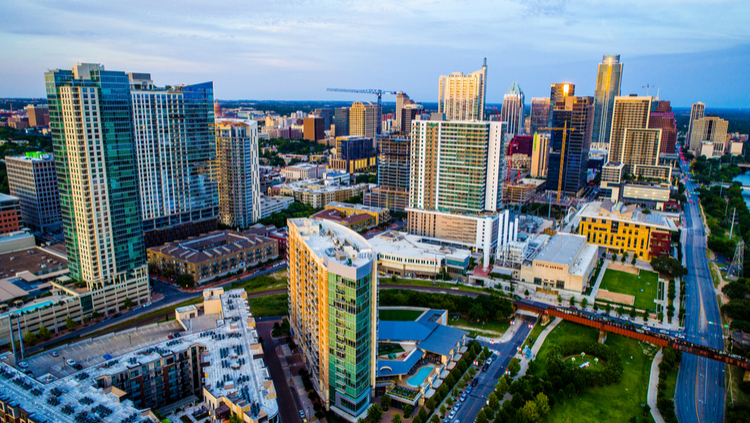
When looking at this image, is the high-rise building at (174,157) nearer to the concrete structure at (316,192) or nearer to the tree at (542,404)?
the concrete structure at (316,192)

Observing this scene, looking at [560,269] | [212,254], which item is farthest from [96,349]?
[560,269]

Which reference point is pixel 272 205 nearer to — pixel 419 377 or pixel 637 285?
pixel 419 377

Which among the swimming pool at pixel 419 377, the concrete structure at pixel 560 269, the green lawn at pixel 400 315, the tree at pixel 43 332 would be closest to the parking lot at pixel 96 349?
the tree at pixel 43 332

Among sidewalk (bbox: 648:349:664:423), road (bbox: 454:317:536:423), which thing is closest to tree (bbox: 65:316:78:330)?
road (bbox: 454:317:536:423)

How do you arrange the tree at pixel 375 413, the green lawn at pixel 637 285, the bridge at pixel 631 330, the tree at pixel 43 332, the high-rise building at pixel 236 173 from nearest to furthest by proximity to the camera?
the tree at pixel 375 413 → the bridge at pixel 631 330 → the tree at pixel 43 332 → the green lawn at pixel 637 285 → the high-rise building at pixel 236 173

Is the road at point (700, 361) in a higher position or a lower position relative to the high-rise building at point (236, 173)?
lower

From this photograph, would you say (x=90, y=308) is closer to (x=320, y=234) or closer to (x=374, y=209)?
(x=320, y=234)

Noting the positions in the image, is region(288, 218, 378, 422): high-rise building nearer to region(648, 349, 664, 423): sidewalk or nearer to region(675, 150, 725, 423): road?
region(648, 349, 664, 423): sidewalk
